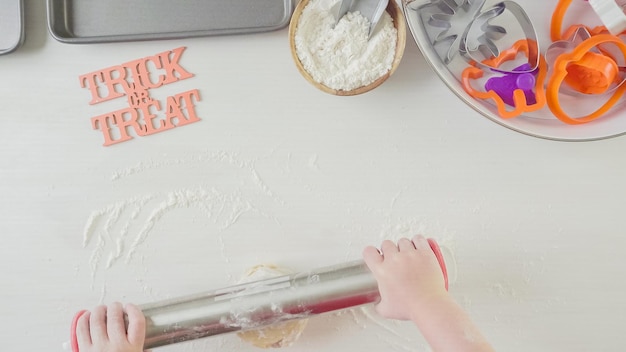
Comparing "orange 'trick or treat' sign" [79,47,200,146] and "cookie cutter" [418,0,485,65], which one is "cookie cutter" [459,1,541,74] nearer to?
"cookie cutter" [418,0,485,65]

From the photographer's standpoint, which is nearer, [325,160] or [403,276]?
[403,276]

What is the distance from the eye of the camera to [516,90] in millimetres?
693

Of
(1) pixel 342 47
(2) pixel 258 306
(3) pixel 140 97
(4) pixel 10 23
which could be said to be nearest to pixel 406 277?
(2) pixel 258 306

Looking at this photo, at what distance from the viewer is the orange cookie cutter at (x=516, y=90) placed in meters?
0.69

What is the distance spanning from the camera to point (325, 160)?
0.75m

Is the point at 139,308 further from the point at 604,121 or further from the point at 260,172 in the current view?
the point at 604,121

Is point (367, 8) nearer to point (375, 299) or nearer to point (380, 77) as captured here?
point (380, 77)

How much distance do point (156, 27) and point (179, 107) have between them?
4.3 inches

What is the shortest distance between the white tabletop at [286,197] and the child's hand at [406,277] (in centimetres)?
8

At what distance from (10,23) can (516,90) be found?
0.65 m

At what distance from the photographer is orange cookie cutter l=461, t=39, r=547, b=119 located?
69cm

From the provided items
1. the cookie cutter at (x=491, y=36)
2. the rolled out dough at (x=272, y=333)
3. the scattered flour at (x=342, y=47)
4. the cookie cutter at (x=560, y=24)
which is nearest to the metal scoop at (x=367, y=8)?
the scattered flour at (x=342, y=47)

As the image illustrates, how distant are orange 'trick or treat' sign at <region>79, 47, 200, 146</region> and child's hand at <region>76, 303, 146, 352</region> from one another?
224 millimetres

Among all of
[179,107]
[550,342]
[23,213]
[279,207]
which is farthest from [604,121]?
[23,213]
